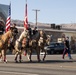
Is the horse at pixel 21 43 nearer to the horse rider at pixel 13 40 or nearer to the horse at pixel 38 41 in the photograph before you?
the horse rider at pixel 13 40

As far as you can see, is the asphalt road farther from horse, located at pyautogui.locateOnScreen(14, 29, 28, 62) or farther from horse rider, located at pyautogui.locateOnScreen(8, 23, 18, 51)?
horse, located at pyautogui.locateOnScreen(14, 29, 28, 62)

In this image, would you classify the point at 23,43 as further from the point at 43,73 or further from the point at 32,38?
the point at 43,73

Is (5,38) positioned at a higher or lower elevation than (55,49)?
higher

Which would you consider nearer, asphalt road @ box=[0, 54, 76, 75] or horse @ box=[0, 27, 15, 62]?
asphalt road @ box=[0, 54, 76, 75]

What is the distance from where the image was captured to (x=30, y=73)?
17.5 metres

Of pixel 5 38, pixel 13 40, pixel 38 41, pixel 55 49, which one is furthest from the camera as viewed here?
pixel 55 49

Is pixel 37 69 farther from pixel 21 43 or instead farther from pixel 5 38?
pixel 21 43

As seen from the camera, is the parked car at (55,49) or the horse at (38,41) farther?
the parked car at (55,49)

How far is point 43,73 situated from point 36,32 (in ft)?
29.3

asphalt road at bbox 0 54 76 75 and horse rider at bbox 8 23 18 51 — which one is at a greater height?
horse rider at bbox 8 23 18 51

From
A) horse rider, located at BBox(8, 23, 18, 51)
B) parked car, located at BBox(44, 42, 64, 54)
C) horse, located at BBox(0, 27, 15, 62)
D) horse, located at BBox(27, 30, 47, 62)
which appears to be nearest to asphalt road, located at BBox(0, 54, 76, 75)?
horse, located at BBox(0, 27, 15, 62)

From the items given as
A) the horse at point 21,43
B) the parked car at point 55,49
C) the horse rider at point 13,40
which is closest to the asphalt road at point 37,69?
the horse rider at point 13,40

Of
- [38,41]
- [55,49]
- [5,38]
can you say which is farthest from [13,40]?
[55,49]

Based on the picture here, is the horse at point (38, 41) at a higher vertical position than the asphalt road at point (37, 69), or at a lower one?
higher
